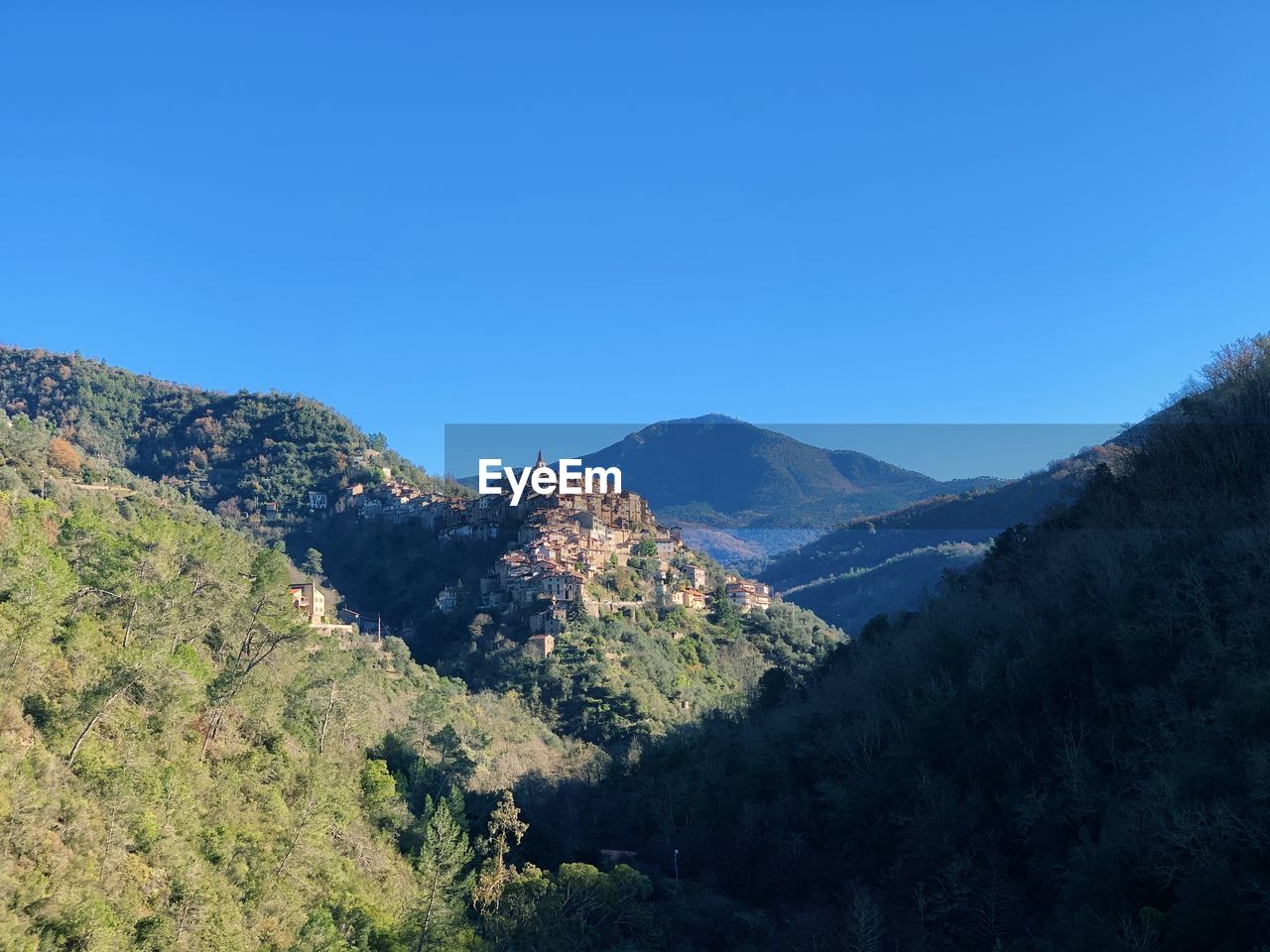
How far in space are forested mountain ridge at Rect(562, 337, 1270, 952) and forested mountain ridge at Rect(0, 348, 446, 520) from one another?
60452 mm

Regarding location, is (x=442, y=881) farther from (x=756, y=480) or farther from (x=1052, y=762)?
(x=756, y=480)

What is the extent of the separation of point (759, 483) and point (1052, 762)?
4650 inches

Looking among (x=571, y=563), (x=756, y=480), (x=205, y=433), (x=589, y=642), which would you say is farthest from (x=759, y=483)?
(x=589, y=642)

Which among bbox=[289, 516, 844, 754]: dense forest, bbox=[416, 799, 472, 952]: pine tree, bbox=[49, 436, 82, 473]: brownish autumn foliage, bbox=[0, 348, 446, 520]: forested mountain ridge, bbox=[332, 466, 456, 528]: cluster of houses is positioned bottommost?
bbox=[416, 799, 472, 952]: pine tree

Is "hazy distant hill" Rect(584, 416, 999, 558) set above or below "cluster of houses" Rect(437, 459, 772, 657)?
above

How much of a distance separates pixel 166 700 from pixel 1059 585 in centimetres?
2385

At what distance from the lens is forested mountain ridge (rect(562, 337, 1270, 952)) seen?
59.0 ft

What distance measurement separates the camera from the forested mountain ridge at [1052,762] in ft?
59.0

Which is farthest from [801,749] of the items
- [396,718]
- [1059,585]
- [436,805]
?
[396,718]

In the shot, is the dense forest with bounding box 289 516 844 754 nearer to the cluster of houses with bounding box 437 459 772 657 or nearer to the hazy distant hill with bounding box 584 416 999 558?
the cluster of houses with bounding box 437 459 772 657

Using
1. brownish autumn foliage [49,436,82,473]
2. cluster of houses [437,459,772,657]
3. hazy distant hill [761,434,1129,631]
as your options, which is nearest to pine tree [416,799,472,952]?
cluster of houses [437,459,772,657]

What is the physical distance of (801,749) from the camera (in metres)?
31.2

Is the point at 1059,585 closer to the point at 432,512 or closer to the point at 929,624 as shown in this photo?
the point at 929,624

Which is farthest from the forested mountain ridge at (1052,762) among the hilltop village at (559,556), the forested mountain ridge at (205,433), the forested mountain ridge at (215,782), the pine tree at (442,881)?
the forested mountain ridge at (205,433)
